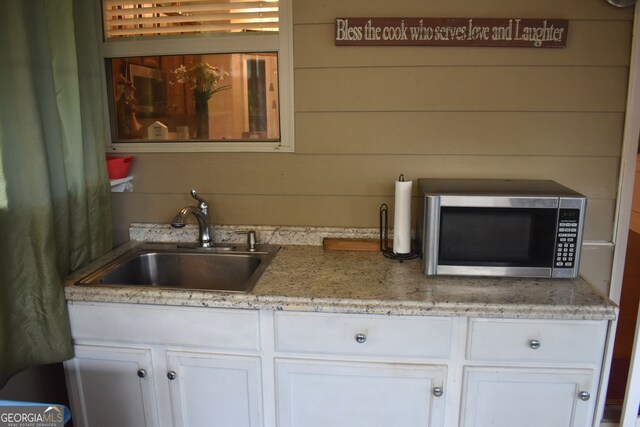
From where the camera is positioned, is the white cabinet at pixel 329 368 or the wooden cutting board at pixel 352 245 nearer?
the white cabinet at pixel 329 368

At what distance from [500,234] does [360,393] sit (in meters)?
0.72

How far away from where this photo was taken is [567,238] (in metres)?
1.56

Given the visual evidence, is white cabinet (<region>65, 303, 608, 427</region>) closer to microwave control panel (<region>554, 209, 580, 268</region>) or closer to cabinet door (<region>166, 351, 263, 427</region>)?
cabinet door (<region>166, 351, 263, 427</region>)

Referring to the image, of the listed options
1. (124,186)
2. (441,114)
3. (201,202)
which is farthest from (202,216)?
(441,114)

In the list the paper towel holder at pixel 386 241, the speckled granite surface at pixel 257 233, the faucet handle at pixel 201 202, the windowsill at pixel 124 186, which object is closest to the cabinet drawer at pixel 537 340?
the paper towel holder at pixel 386 241

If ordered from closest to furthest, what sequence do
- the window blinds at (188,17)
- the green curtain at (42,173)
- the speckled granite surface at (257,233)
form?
1. the green curtain at (42,173)
2. the window blinds at (188,17)
3. the speckled granite surface at (257,233)

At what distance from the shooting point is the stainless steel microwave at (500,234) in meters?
1.56

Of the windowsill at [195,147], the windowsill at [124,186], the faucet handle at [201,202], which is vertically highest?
the windowsill at [195,147]

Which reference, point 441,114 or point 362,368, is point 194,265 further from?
point 441,114

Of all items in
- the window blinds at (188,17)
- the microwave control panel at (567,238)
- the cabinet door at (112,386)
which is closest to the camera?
the microwave control panel at (567,238)

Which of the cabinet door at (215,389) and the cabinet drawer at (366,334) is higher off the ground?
the cabinet drawer at (366,334)

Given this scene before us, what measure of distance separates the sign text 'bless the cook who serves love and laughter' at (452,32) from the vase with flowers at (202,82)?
0.54 metres

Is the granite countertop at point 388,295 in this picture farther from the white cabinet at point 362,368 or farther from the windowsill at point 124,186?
the windowsill at point 124,186

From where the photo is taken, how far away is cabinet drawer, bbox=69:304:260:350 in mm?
1564
